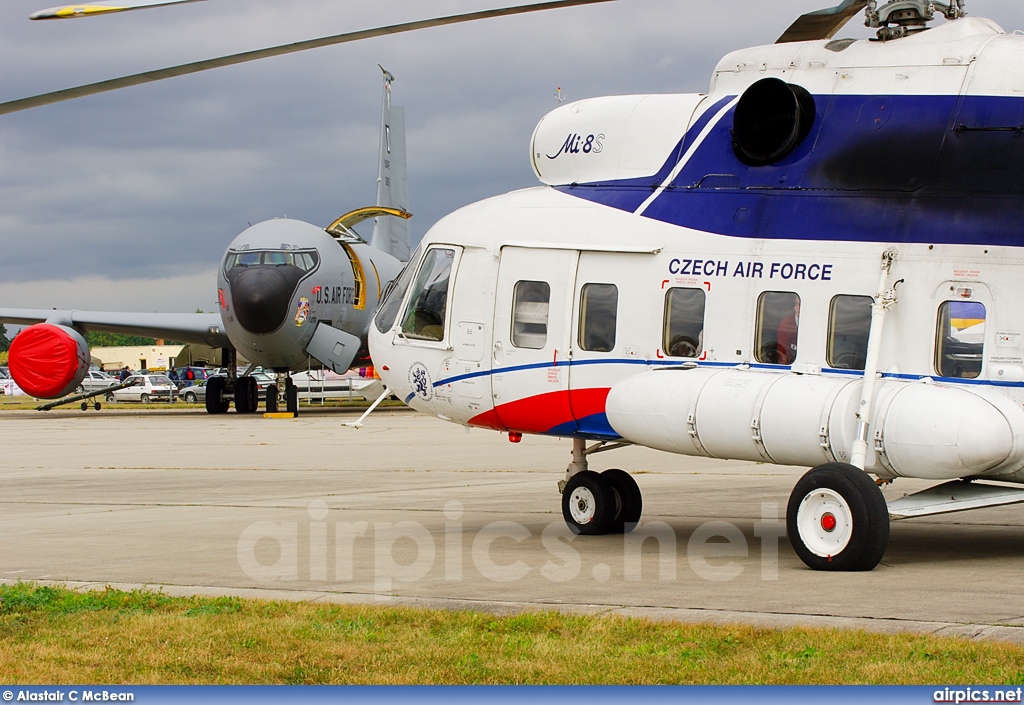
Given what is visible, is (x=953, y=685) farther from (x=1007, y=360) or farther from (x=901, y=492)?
(x=901, y=492)

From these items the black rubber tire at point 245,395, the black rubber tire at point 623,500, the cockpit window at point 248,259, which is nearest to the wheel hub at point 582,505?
the black rubber tire at point 623,500

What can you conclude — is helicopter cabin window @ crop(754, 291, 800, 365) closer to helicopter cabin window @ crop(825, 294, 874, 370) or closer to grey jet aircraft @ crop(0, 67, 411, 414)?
helicopter cabin window @ crop(825, 294, 874, 370)

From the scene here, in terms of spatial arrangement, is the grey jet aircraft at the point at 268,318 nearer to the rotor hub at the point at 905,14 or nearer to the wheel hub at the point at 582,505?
the wheel hub at the point at 582,505

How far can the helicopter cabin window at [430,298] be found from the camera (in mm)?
11789

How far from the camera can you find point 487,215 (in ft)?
38.3

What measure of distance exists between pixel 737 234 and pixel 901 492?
6435 millimetres

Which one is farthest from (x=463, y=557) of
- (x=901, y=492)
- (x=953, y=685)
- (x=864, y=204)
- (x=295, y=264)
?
(x=295, y=264)

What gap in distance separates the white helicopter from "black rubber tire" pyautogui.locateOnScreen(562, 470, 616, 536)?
0.02 meters

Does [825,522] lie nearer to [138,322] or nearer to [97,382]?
[138,322]

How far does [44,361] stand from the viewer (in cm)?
3412

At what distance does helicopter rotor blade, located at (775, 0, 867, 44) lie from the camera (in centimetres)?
1024

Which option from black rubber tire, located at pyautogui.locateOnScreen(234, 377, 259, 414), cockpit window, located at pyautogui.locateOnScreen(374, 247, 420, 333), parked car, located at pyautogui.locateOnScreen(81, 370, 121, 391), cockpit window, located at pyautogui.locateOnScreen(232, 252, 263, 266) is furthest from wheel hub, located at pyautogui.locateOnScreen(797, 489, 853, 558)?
parked car, located at pyautogui.locateOnScreen(81, 370, 121, 391)

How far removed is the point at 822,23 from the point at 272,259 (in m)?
24.0

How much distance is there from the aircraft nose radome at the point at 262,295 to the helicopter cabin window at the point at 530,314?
72.4ft
